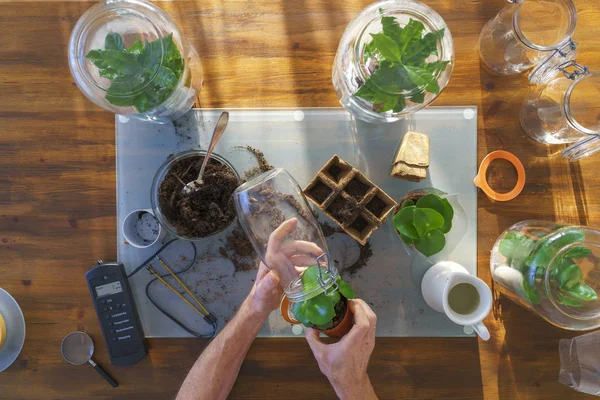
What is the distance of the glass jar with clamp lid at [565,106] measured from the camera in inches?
39.0

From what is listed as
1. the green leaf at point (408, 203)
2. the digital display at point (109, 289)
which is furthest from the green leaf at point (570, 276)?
the digital display at point (109, 289)

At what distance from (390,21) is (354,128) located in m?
0.33

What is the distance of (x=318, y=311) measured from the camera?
72 cm

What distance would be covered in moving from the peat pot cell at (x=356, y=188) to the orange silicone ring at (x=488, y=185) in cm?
34

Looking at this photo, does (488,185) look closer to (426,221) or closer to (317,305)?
(426,221)

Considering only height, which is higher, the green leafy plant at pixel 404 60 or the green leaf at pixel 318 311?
the green leafy plant at pixel 404 60

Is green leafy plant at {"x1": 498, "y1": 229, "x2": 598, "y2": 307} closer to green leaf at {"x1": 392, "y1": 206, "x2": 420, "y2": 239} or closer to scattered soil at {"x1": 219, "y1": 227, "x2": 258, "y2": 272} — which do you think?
green leaf at {"x1": 392, "y1": 206, "x2": 420, "y2": 239}

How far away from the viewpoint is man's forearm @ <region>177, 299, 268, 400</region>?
1028 mm

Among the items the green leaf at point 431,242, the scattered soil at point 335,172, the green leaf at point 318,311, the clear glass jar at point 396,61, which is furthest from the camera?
the scattered soil at point 335,172

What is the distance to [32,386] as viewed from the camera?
1114 mm

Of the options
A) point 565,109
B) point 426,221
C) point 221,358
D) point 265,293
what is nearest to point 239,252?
point 265,293

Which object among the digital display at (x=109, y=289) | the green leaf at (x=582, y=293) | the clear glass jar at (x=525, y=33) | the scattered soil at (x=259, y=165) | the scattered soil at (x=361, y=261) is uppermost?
the clear glass jar at (x=525, y=33)

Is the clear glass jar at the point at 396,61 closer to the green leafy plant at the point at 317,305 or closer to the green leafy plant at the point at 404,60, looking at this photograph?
the green leafy plant at the point at 404,60

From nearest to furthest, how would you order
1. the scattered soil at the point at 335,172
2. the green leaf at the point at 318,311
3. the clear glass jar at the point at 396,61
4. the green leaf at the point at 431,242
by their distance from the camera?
the green leaf at the point at 318,311
the clear glass jar at the point at 396,61
the green leaf at the point at 431,242
the scattered soil at the point at 335,172
